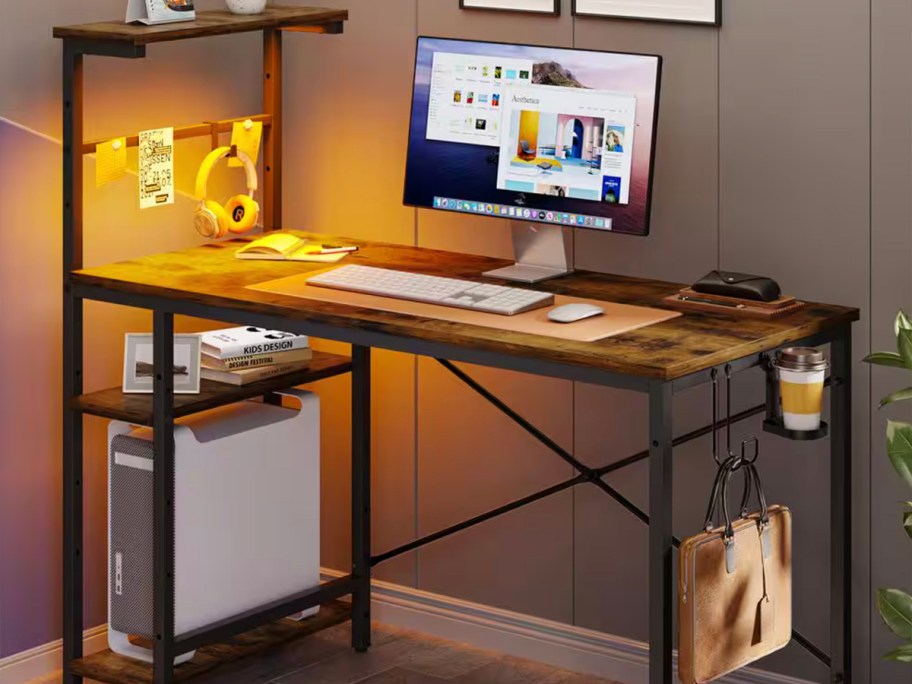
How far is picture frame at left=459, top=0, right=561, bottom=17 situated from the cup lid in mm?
1069

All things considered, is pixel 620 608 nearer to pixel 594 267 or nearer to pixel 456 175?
pixel 594 267

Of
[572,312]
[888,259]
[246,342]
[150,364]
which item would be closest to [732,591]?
[572,312]

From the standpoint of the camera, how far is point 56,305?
3.67 metres

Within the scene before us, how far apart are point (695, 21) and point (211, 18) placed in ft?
3.33

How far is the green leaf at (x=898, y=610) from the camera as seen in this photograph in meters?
2.77

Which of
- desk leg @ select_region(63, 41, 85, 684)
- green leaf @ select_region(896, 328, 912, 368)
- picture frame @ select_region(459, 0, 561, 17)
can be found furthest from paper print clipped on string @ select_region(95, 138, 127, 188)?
green leaf @ select_region(896, 328, 912, 368)

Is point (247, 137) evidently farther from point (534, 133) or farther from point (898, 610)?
point (898, 610)

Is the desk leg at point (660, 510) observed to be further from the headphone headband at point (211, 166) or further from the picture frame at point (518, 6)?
the headphone headband at point (211, 166)

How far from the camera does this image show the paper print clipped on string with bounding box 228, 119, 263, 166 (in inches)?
147

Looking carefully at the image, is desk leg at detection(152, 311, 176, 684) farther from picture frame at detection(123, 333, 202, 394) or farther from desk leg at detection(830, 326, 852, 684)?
desk leg at detection(830, 326, 852, 684)

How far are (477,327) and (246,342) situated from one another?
0.81 meters

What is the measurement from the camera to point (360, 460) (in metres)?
3.92

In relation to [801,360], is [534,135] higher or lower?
higher

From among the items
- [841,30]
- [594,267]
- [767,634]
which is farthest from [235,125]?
[767,634]
